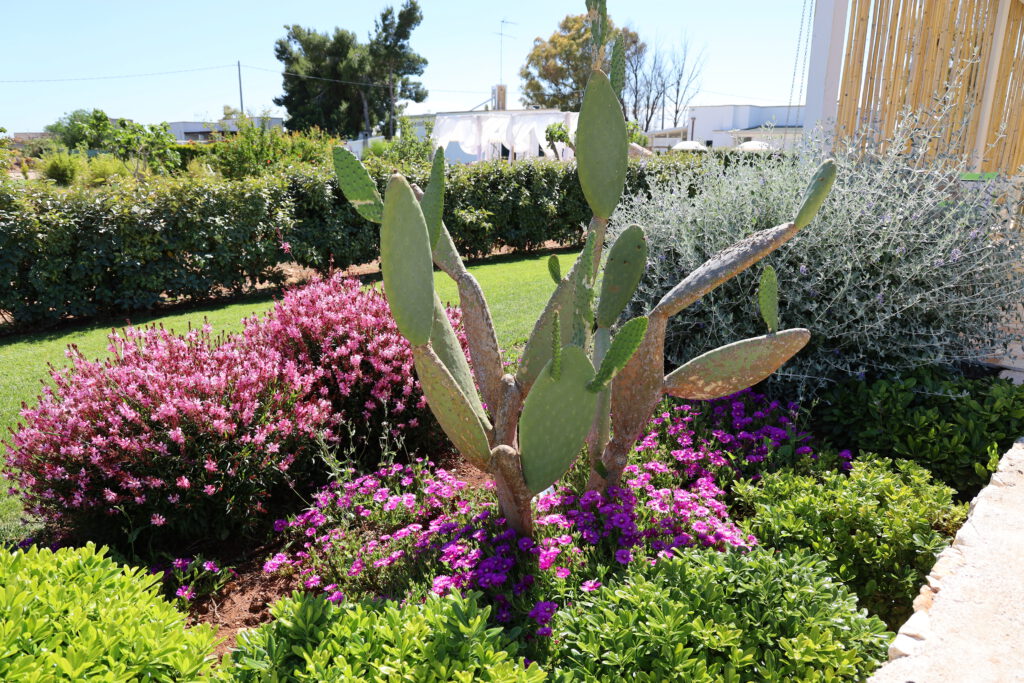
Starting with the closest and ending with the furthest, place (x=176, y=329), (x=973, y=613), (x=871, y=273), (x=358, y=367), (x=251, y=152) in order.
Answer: (x=973, y=613) < (x=358, y=367) < (x=871, y=273) < (x=176, y=329) < (x=251, y=152)

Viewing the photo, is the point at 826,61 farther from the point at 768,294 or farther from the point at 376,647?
the point at 376,647

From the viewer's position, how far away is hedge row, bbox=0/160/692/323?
699 centimetres

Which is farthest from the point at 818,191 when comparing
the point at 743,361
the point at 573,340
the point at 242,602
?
the point at 242,602

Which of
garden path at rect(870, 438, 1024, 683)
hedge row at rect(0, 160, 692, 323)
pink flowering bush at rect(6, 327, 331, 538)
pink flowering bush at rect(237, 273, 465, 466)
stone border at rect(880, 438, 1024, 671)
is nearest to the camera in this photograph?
garden path at rect(870, 438, 1024, 683)

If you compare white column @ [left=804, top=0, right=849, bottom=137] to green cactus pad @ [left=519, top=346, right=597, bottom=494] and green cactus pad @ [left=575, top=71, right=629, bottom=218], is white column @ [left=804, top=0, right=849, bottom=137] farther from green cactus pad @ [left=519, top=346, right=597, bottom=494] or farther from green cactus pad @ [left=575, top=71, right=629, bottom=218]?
green cactus pad @ [left=519, top=346, right=597, bottom=494]

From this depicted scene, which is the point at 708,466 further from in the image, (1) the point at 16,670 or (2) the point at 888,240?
(1) the point at 16,670

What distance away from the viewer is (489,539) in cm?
248

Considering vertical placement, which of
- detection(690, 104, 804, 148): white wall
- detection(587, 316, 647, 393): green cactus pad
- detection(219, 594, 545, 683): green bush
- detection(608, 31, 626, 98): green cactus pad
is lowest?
detection(219, 594, 545, 683): green bush

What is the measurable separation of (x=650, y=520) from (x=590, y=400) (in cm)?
80

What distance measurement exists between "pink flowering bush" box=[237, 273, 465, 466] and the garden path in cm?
238

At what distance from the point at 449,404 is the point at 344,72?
44359 millimetres

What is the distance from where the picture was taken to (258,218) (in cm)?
835

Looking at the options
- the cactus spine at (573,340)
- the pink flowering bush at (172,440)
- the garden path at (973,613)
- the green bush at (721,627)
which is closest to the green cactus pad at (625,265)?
the cactus spine at (573,340)

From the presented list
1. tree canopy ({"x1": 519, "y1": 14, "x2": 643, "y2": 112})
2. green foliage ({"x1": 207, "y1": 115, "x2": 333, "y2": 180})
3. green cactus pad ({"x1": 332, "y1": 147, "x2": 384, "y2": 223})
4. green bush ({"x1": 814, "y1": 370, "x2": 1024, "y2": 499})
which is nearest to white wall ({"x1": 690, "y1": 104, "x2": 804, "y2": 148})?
tree canopy ({"x1": 519, "y1": 14, "x2": 643, "y2": 112})
